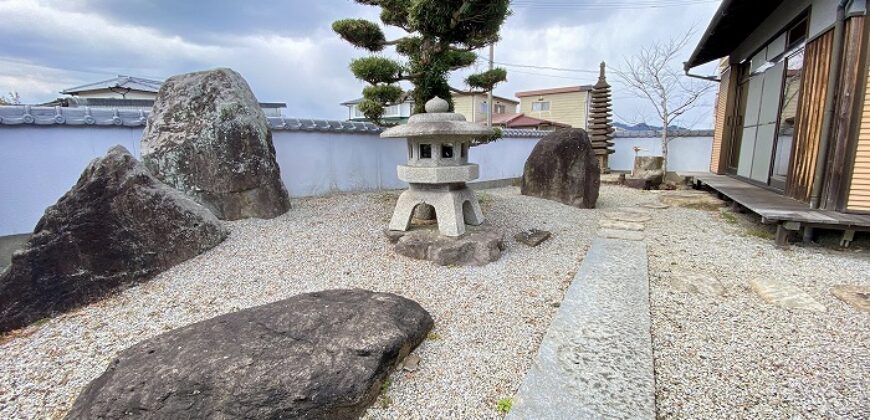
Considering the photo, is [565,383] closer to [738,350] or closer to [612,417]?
[612,417]

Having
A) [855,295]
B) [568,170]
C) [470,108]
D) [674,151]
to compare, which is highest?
[470,108]

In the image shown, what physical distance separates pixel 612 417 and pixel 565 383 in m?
0.28

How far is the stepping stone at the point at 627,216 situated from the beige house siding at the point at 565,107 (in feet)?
49.6

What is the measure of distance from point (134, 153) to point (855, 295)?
8107 mm

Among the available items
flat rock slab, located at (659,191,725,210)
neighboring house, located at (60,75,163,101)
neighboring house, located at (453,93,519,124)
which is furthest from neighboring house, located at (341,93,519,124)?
flat rock slab, located at (659,191,725,210)

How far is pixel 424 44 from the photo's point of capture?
221 inches

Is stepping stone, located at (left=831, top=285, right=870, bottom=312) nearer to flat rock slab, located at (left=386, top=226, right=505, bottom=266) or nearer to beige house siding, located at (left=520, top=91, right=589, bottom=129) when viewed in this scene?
flat rock slab, located at (left=386, top=226, right=505, bottom=266)

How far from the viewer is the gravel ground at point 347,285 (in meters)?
2.00

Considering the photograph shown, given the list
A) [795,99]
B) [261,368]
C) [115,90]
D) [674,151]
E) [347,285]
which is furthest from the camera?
[674,151]

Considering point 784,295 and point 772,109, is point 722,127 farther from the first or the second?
point 784,295

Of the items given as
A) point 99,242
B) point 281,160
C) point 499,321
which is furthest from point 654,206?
point 99,242

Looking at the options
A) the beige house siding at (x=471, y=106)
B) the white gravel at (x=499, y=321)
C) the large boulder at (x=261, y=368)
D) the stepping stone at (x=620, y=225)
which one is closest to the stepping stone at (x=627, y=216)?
the stepping stone at (x=620, y=225)

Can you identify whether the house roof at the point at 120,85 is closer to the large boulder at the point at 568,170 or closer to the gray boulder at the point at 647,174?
the large boulder at the point at 568,170

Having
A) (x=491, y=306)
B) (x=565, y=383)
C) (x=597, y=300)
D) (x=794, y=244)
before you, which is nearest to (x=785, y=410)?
(x=565, y=383)
